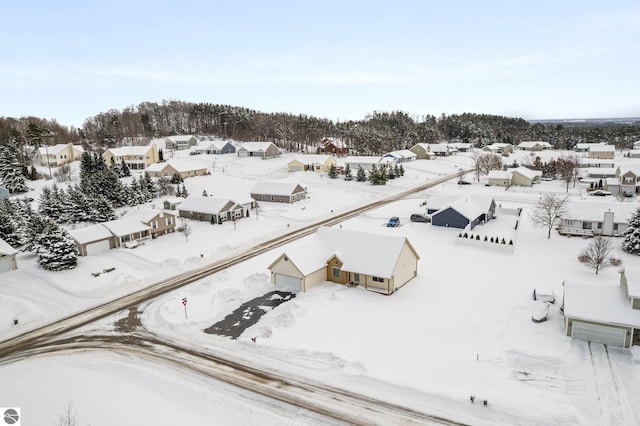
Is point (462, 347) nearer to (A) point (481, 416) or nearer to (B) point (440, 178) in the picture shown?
(A) point (481, 416)

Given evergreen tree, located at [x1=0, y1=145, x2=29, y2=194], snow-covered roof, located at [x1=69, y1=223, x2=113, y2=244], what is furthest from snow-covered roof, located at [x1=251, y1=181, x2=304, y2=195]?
evergreen tree, located at [x1=0, y1=145, x2=29, y2=194]

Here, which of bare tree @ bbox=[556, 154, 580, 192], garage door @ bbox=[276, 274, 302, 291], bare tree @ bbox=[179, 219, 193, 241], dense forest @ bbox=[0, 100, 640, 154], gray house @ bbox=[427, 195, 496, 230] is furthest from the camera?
dense forest @ bbox=[0, 100, 640, 154]

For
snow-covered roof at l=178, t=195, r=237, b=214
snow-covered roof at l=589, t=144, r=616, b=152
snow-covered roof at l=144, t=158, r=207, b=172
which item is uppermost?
snow-covered roof at l=589, t=144, r=616, b=152

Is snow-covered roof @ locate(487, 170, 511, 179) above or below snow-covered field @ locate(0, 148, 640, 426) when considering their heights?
above

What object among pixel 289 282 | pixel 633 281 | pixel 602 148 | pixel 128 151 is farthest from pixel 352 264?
pixel 602 148

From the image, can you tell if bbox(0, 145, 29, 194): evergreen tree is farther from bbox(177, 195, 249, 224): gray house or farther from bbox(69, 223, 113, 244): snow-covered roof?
bbox(69, 223, 113, 244): snow-covered roof

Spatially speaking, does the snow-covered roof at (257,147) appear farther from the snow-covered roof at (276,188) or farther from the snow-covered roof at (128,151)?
the snow-covered roof at (276,188)

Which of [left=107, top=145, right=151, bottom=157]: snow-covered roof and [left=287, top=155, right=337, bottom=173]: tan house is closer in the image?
[left=107, top=145, right=151, bottom=157]: snow-covered roof
